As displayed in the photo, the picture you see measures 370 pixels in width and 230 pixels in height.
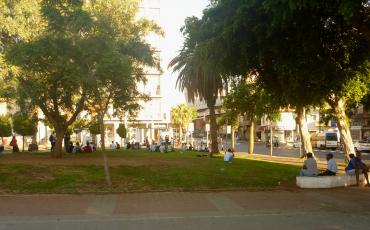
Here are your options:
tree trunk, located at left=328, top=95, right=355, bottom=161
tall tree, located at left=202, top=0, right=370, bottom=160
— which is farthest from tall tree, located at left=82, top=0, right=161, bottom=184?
tree trunk, located at left=328, top=95, right=355, bottom=161

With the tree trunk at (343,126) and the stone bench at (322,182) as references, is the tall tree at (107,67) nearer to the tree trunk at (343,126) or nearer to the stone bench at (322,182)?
the stone bench at (322,182)

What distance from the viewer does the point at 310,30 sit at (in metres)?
13.1

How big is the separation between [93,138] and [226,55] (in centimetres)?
4747

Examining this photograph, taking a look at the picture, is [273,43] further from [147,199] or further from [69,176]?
[69,176]

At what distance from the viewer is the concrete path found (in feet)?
32.5

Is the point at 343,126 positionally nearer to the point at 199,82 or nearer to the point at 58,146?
the point at 199,82

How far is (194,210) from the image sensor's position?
11.8 metres

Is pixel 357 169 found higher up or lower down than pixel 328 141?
lower down

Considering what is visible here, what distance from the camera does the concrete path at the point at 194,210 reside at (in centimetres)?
991

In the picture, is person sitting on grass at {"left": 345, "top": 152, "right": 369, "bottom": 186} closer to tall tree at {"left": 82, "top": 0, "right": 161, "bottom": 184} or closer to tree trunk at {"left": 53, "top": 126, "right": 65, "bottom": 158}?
tall tree at {"left": 82, "top": 0, "right": 161, "bottom": 184}

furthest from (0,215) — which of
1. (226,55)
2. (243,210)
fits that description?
(226,55)

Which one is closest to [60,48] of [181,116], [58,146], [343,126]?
[58,146]

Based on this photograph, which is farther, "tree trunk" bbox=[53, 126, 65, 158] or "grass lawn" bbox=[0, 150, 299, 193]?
"tree trunk" bbox=[53, 126, 65, 158]

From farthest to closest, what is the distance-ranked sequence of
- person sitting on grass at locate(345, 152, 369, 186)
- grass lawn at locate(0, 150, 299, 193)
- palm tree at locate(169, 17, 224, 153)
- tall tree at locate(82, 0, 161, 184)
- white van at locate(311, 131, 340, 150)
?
1. white van at locate(311, 131, 340, 150)
2. palm tree at locate(169, 17, 224, 153)
3. person sitting on grass at locate(345, 152, 369, 186)
4. grass lawn at locate(0, 150, 299, 193)
5. tall tree at locate(82, 0, 161, 184)
